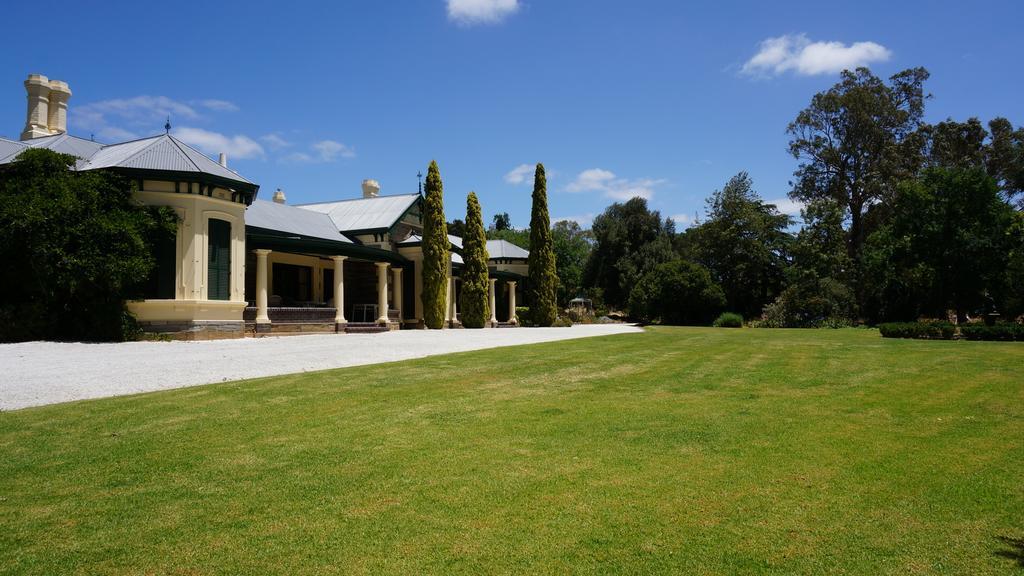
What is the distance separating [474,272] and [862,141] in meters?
33.8

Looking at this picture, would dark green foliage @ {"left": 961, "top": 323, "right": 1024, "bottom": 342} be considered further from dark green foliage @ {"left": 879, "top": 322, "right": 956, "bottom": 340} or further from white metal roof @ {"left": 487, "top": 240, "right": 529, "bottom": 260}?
white metal roof @ {"left": 487, "top": 240, "right": 529, "bottom": 260}

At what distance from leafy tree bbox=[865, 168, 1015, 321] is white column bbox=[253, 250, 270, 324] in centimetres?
3083

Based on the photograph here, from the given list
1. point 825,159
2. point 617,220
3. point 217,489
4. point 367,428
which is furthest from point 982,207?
point 217,489

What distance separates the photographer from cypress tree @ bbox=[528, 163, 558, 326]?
3612 centimetres

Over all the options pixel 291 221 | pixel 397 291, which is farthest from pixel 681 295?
pixel 291 221

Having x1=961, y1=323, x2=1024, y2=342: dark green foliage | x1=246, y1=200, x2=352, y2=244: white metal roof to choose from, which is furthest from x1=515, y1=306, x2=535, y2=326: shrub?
x1=961, y1=323, x2=1024, y2=342: dark green foliage

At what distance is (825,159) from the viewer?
4750cm

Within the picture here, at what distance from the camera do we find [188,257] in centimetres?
1908

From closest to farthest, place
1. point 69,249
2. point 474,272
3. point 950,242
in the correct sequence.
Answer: point 69,249 < point 950,242 < point 474,272

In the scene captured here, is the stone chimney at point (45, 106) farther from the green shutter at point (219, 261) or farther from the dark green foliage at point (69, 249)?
the green shutter at point (219, 261)

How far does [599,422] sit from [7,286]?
18299mm

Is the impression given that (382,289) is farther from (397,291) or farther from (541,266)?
(541,266)

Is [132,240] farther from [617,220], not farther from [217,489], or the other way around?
[617,220]

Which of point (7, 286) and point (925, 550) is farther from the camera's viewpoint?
point (7, 286)
